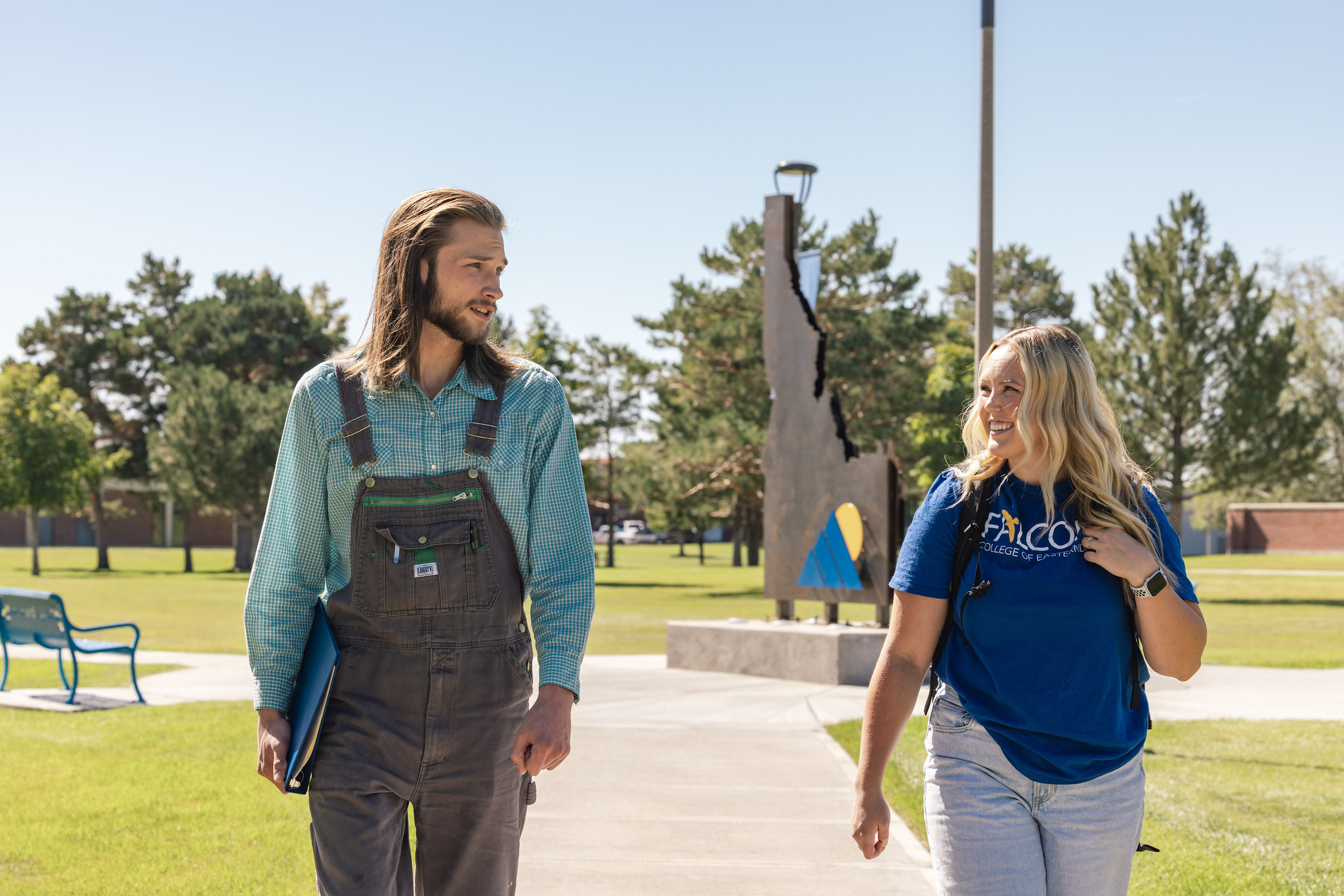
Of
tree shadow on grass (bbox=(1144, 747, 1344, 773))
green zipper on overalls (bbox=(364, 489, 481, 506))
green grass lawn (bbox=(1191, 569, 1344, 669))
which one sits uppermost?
green zipper on overalls (bbox=(364, 489, 481, 506))

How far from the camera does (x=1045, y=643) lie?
258 centimetres

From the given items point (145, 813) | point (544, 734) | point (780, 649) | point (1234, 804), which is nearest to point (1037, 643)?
point (544, 734)

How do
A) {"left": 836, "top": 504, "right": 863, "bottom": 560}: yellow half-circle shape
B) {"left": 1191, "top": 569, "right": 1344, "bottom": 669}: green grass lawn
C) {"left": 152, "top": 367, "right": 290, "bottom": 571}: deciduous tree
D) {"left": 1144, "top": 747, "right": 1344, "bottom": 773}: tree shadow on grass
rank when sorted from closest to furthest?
{"left": 1144, "top": 747, "right": 1344, "bottom": 773}: tree shadow on grass, {"left": 836, "top": 504, "right": 863, "bottom": 560}: yellow half-circle shape, {"left": 1191, "top": 569, "right": 1344, "bottom": 669}: green grass lawn, {"left": 152, "top": 367, "right": 290, "bottom": 571}: deciduous tree

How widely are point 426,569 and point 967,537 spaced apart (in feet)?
3.91

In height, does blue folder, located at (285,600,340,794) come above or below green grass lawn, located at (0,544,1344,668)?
above

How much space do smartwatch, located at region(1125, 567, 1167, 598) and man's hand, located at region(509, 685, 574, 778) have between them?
1240 millimetres

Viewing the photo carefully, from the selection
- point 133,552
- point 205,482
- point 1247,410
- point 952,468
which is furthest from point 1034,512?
point 133,552

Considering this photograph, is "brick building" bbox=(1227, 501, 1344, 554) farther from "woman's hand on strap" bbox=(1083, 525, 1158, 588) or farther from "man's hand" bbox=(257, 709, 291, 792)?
"man's hand" bbox=(257, 709, 291, 792)

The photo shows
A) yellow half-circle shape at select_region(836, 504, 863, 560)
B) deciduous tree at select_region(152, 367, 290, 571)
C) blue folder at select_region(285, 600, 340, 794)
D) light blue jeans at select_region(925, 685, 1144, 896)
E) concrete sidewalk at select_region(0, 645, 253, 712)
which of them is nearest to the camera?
blue folder at select_region(285, 600, 340, 794)

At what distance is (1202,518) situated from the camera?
79000 millimetres

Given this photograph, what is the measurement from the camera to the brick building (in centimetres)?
6300

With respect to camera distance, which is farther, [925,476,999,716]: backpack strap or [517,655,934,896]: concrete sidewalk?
[517,655,934,896]: concrete sidewalk

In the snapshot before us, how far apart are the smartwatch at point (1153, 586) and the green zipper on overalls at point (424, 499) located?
1.42m

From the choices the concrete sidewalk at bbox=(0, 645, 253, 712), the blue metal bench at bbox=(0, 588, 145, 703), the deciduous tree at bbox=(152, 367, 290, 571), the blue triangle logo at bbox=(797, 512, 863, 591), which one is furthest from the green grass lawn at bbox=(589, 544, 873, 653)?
the deciduous tree at bbox=(152, 367, 290, 571)
